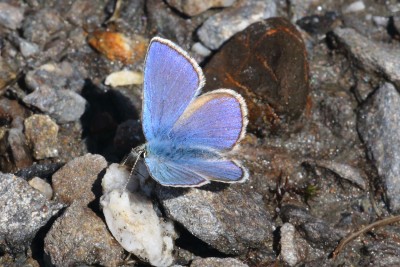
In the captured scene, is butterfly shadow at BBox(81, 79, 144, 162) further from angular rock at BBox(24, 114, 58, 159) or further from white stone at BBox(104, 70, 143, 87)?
angular rock at BBox(24, 114, 58, 159)

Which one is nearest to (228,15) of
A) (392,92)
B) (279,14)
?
(279,14)

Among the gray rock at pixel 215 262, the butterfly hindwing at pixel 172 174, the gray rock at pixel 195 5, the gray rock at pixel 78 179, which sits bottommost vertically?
the gray rock at pixel 215 262

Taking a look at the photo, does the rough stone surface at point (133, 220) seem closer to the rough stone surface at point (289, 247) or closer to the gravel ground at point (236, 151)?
the gravel ground at point (236, 151)

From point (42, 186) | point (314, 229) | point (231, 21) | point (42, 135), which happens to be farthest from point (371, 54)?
point (42, 186)

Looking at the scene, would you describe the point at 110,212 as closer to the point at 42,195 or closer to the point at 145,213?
the point at 145,213

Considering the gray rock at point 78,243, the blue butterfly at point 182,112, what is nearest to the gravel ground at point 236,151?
the gray rock at point 78,243

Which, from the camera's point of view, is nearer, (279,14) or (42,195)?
(42,195)
